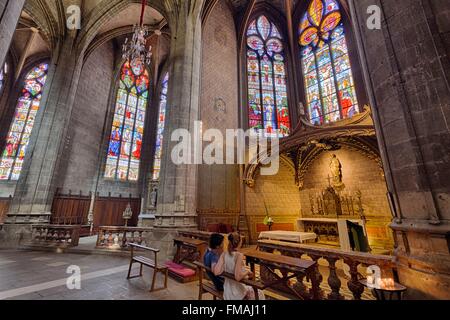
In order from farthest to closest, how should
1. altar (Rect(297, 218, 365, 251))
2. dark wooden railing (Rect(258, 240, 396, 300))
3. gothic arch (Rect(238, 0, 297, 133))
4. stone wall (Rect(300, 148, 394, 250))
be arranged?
1. gothic arch (Rect(238, 0, 297, 133))
2. altar (Rect(297, 218, 365, 251))
3. stone wall (Rect(300, 148, 394, 250))
4. dark wooden railing (Rect(258, 240, 396, 300))

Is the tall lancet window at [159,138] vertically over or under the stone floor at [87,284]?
over

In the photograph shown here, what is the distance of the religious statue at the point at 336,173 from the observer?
9164 millimetres

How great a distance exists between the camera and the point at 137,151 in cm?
1551

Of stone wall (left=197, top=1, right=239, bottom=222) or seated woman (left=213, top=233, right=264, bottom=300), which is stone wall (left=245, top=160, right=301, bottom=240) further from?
seated woman (left=213, top=233, right=264, bottom=300)

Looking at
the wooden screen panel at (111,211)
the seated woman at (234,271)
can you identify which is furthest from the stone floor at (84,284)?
the wooden screen panel at (111,211)

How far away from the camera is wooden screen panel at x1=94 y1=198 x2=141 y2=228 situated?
42.8ft

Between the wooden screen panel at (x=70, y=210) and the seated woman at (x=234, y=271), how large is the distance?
11651 mm

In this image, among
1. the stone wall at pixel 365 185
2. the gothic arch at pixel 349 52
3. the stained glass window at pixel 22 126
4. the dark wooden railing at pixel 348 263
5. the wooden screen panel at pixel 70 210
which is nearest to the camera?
the dark wooden railing at pixel 348 263

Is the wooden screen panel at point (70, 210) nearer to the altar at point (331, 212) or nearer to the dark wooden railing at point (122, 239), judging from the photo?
the dark wooden railing at point (122, 239)

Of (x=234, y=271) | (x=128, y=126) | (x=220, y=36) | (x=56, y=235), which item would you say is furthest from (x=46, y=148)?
(x=234, y=271)

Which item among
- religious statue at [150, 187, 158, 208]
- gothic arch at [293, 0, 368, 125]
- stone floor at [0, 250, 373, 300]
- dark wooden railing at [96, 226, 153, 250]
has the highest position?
gothic arch at [293, 0, 368, 125]

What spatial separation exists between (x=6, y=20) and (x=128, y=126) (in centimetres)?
1200

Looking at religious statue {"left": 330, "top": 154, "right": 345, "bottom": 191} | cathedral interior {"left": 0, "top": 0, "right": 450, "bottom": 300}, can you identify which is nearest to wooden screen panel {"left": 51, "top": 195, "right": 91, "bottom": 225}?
cathedral interior {"left": 0, "top": 0, "right": 450, "bottom": 300}

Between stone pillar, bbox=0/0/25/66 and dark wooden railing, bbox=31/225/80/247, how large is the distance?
6646 millimetres
